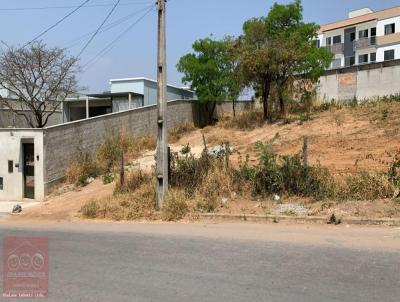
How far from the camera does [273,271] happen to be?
240 inches

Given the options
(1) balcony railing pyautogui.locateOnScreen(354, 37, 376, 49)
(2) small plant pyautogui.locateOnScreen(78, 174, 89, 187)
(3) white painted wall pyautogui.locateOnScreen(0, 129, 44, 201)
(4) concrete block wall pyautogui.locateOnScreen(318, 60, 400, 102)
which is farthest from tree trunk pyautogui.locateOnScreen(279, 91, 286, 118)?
(1) balcony railing pyautogui.locateOnScreen(354, 37, 376, 49)

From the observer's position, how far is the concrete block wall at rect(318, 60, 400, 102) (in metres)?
26.2

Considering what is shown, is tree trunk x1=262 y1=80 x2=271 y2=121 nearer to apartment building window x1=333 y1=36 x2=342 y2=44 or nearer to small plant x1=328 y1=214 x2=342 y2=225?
small plant x1=328 y1=214 x2=342 y2=225

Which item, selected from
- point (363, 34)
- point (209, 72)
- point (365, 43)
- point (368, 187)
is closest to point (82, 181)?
point (368, 187)

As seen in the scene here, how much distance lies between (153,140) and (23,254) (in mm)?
17166

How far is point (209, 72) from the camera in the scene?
3381 cm

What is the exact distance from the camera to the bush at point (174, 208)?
11070 millimetres

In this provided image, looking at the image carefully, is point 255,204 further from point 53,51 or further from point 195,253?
point 53,51

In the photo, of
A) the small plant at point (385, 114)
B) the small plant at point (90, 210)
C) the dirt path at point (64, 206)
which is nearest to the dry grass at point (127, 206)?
the small plant at point (90, 210)

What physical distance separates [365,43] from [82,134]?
153 ft

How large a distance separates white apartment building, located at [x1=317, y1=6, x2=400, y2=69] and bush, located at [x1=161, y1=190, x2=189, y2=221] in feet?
143

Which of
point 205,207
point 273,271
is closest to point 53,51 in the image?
point 205,207

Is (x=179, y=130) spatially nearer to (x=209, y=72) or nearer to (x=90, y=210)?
(x=209, y=72)

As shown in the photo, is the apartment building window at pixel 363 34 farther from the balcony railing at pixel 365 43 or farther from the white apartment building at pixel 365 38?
the balcony railing at pixel 365 43
